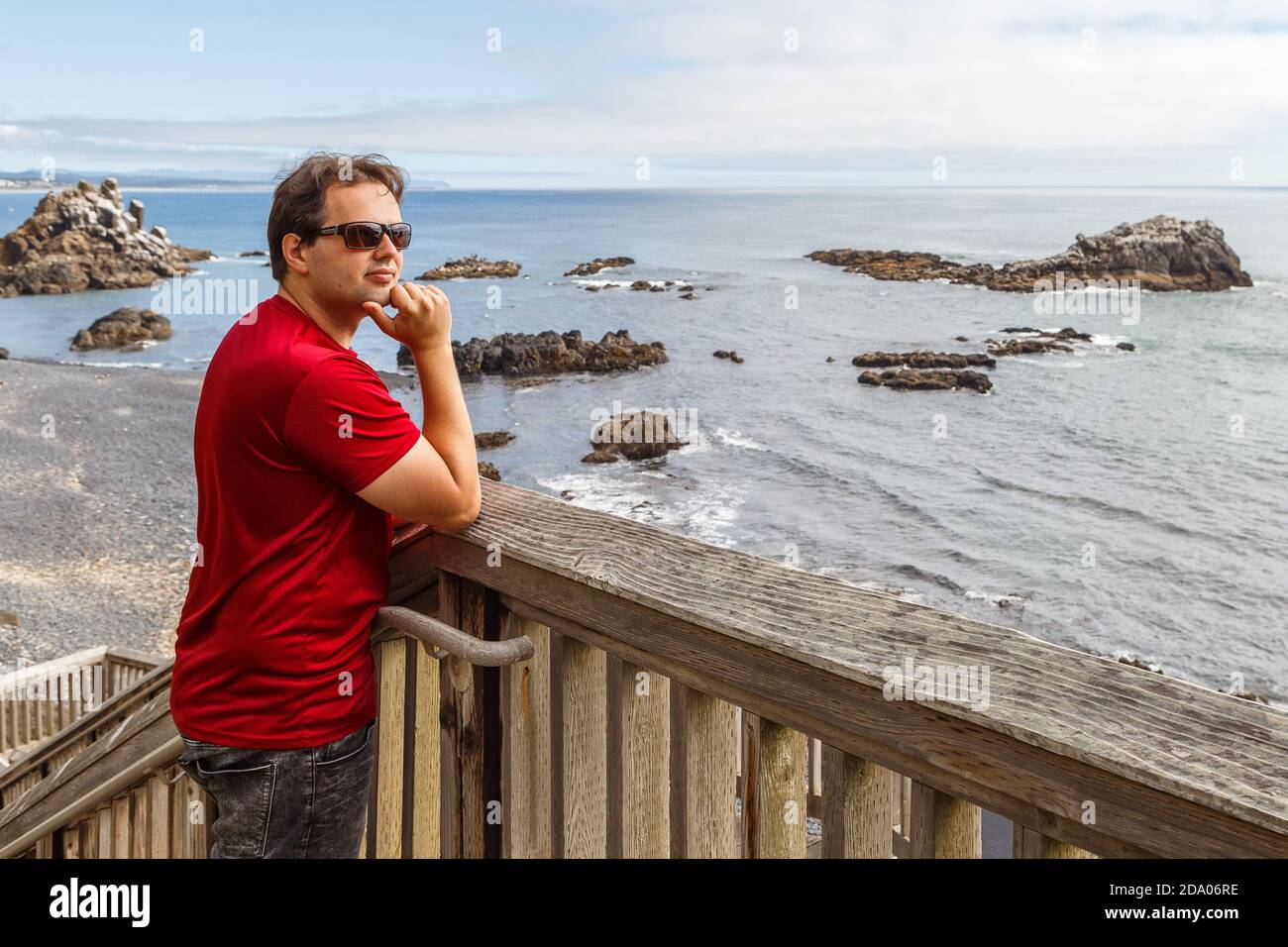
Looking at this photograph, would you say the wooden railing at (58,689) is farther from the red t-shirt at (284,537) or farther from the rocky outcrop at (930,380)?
the rocky outcrop at (930,380)

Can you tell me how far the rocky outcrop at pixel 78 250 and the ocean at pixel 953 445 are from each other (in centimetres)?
277

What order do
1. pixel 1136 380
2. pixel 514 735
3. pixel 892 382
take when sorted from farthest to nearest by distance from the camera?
pixel 1136 380 → pixel 892 382 → pixel 514 735

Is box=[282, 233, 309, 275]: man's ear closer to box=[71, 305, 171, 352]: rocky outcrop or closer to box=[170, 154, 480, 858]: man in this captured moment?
box=[170, 154, 480, 858]: man

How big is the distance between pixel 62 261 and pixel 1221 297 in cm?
6910

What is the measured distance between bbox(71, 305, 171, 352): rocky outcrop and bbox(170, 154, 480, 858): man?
49724mm

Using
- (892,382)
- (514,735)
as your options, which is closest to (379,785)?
(514,735)

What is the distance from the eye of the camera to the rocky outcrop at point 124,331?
48.3 meters

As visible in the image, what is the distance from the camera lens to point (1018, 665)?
1357mm

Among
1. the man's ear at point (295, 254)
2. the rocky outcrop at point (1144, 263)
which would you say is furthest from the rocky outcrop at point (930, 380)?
the man's ear at point (295, 254)

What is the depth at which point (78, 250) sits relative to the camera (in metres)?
73.1

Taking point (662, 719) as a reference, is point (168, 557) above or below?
below

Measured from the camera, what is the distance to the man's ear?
2.21 meters

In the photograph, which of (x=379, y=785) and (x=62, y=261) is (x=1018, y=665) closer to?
(x=379, y=785)

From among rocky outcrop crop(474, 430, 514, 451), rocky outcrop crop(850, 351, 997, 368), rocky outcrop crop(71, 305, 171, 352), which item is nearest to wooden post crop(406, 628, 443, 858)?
rocky outcrop crop(474, 430, 514, 451)
